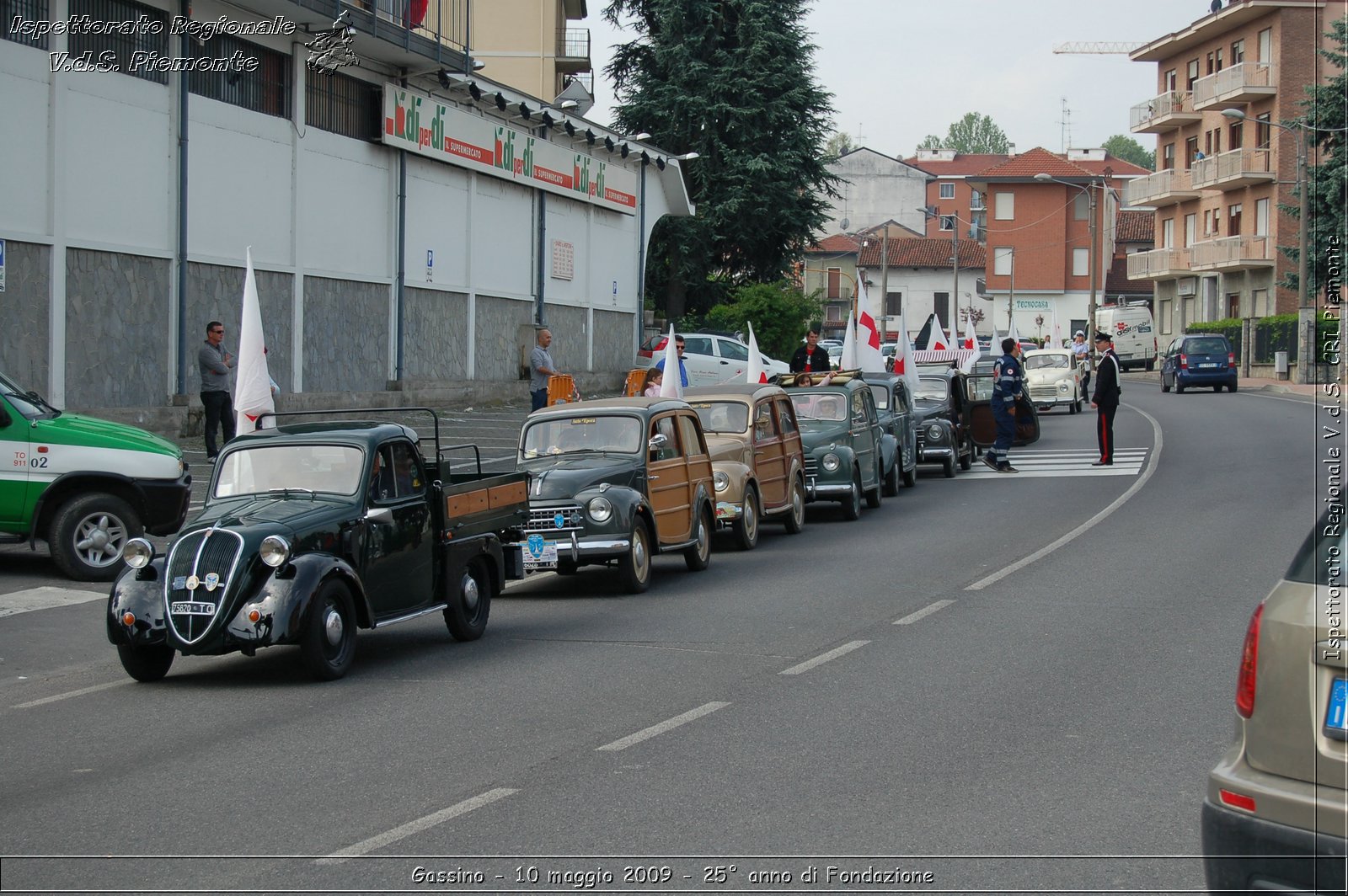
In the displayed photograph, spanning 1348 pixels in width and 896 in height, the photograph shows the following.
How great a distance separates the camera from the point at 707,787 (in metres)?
6.79

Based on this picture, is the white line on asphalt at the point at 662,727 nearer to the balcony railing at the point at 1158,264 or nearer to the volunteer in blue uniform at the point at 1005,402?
the volunteer in blue uniform at the point at 1005,402

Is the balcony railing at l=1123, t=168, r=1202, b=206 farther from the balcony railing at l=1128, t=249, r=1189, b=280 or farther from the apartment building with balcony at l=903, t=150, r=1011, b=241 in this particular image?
the apartment building with balcony at l=903, t=150, r=1011, b=241

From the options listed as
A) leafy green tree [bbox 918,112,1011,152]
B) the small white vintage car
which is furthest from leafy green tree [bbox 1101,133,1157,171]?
the small white vintage car

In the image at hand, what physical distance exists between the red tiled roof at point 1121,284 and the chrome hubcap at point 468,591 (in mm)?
103542

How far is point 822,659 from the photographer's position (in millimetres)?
10227

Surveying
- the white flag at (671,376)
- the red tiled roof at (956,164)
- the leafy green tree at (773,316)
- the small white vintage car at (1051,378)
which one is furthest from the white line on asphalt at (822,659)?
the red tiled roof at (956,164)

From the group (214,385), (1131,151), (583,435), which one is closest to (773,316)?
(214,385)

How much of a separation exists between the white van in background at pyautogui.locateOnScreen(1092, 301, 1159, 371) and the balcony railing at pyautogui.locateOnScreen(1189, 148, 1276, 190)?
6.83m

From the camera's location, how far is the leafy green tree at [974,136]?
16462 centimetres

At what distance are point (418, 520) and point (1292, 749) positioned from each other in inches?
297

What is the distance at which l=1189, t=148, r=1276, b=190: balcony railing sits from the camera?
67375mm

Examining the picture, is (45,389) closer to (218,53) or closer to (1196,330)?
(218,53)

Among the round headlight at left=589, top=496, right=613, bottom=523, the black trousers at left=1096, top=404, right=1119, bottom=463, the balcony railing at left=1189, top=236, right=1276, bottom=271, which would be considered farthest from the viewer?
the balcony railing at left=1189, top=236, right=1276, bottom=271

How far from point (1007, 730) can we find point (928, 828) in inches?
76.6
